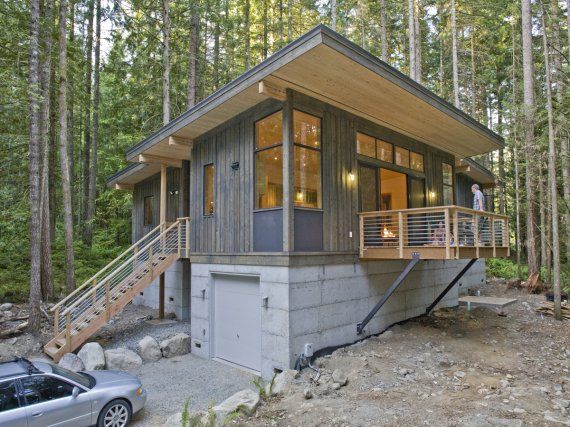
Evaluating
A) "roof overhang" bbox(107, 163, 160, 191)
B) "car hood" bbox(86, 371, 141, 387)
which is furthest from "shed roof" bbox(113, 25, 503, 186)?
"car hood" bbox(86, 371, 141, 387)

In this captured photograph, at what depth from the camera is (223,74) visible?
2119 cm

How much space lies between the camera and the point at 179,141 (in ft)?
33.7

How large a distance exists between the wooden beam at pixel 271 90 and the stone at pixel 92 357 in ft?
22.4

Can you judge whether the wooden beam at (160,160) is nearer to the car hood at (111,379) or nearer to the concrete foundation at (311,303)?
the concrete foundation at (311,303)

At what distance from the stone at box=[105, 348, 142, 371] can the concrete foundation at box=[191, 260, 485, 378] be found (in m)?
1.55

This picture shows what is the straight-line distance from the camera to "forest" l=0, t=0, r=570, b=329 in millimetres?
11461

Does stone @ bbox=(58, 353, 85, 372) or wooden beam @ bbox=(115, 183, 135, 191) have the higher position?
wooden beam @ bbox=(115, 183, 135, 191)

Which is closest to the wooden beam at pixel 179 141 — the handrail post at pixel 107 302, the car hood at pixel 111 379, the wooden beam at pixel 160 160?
the wooden beam at pixel 160 160

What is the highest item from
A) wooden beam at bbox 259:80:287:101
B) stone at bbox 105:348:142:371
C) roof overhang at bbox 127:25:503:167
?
roof overhang at bbox 127:25:503:167

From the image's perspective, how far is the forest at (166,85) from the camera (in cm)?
1146

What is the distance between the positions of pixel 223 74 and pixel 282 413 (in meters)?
19.6

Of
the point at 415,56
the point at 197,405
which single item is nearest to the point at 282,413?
the point at 197,405

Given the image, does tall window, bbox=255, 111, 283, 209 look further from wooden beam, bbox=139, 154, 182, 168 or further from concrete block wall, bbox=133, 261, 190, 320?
concrete block wall, bbox=133, 261, 190, 320

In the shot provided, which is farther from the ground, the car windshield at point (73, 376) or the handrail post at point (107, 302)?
the handrail post at point (107, 302)
